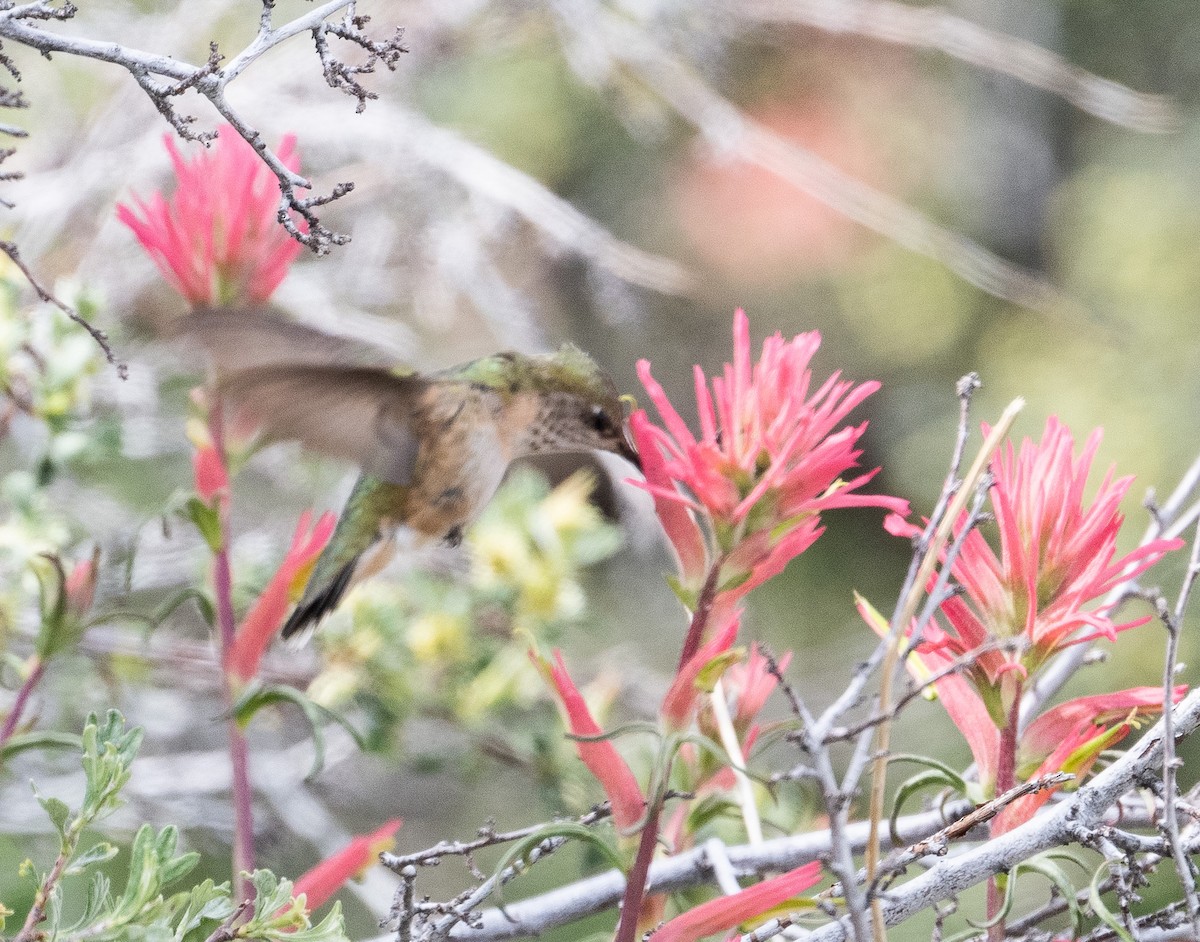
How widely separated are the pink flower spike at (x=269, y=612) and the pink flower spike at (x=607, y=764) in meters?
0.19

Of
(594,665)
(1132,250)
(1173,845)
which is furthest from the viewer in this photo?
(1132,250)

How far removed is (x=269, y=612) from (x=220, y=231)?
0.62 ft

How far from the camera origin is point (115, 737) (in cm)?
42

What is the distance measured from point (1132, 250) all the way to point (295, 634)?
1.46 metres

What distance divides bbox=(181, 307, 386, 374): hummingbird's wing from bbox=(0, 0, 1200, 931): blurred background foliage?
3.2 inches

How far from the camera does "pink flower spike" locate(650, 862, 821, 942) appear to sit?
45 centimetres

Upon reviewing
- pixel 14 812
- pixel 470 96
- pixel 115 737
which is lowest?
pixel 14 812

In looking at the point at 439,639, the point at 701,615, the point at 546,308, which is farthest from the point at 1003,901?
the point at 546,308

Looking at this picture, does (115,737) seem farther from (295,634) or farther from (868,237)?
(868,237)

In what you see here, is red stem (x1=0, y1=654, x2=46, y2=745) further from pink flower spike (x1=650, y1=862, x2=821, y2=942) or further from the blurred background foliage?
pink flower spike (x1=650, y1=862, x2=821, y2=942)

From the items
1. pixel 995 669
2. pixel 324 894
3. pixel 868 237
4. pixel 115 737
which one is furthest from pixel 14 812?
pixel 868 237

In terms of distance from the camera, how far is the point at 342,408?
2.65 ft

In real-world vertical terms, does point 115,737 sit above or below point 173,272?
below

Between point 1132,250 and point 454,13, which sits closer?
point 454,13
